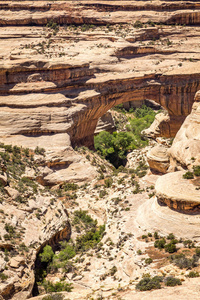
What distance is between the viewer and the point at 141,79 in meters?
62.6

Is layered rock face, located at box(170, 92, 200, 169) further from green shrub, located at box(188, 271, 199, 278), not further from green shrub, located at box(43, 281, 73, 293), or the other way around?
green shrub, located at box(43, 281, 73, 293)

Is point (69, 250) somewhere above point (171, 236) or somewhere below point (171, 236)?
below

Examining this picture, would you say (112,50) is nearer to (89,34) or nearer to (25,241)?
(89,34)

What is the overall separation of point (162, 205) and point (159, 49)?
117ft

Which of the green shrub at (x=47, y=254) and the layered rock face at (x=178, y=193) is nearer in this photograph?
the layered rock face at (x=178, y=193)

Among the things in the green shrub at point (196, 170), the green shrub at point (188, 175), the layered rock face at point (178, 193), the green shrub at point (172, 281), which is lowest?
the green shrub at point (172, 281)

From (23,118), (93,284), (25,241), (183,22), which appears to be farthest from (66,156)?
(183,22)

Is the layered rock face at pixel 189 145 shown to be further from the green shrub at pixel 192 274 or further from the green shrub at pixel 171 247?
the green shrub at pixel 192 274

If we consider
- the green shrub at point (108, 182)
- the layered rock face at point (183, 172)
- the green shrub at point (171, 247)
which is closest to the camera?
the green shrub at point (171, 247)

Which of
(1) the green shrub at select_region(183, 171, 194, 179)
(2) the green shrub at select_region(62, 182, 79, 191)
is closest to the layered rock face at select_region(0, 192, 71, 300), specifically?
(2) the green shrub at select_region(62, 182, 79, 191)

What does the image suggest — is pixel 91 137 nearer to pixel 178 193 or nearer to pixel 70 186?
pixel 70 186

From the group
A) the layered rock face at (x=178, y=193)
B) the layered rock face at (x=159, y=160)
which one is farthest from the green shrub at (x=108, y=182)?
the layered rock face at (x=178, y=193)

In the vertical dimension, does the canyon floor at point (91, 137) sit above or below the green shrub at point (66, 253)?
above

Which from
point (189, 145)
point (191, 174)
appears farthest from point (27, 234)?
point (189, 145)
